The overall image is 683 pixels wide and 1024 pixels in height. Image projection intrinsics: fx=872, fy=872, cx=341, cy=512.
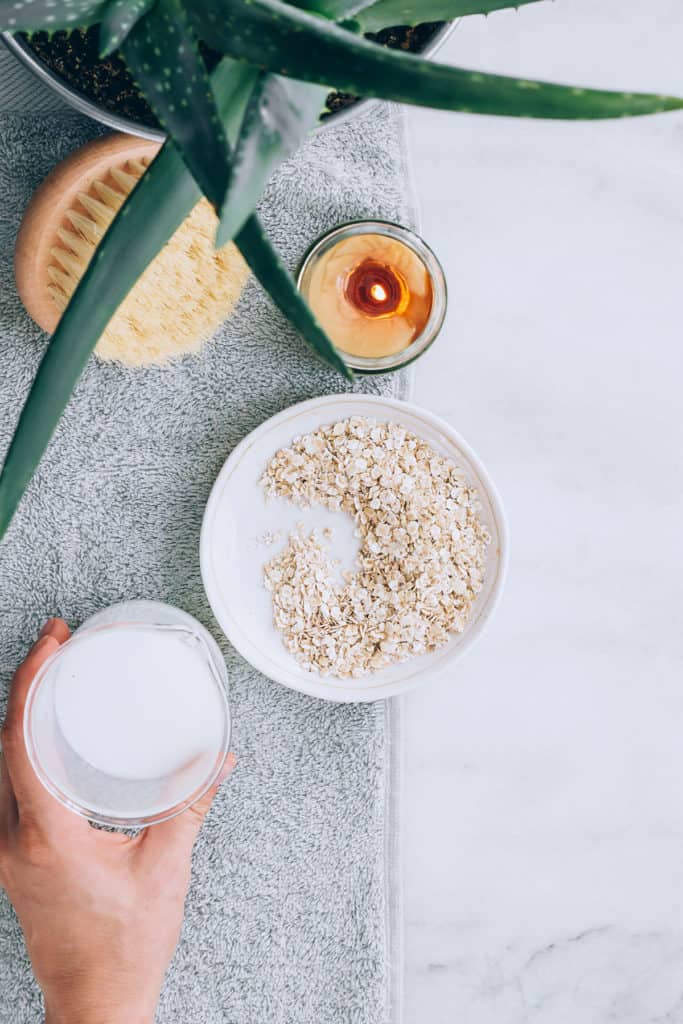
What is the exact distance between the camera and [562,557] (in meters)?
0.77

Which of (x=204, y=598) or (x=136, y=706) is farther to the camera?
(x=204, y=598)

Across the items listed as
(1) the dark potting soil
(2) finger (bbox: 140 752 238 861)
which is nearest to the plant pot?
(1) the dark potting soil

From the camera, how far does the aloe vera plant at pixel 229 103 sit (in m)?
0.27

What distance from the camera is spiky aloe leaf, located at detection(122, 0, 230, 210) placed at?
30cm

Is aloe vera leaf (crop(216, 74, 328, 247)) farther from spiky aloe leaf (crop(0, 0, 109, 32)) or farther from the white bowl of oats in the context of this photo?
the white bowl of oats

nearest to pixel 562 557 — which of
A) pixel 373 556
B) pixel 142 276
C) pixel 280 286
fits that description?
pixel 373 556

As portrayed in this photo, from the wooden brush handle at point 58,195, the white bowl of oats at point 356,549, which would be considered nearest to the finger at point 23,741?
the white bowl of oats at point 356,549

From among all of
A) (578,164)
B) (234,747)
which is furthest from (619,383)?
(234,747)

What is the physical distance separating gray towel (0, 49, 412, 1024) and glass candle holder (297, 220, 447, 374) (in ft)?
0.11

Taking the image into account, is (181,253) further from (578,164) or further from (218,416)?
(578,164)

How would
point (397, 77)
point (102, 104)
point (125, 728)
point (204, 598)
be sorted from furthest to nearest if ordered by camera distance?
point (204, 598) < point (125, 728) < point (102, 104) < point (397, 77)

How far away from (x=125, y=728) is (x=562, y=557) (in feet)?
1.31

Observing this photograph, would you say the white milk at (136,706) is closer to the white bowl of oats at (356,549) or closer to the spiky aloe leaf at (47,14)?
the white bowl of oats at (356,549)

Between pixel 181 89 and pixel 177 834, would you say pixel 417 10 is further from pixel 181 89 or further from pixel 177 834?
pixel 177 834
